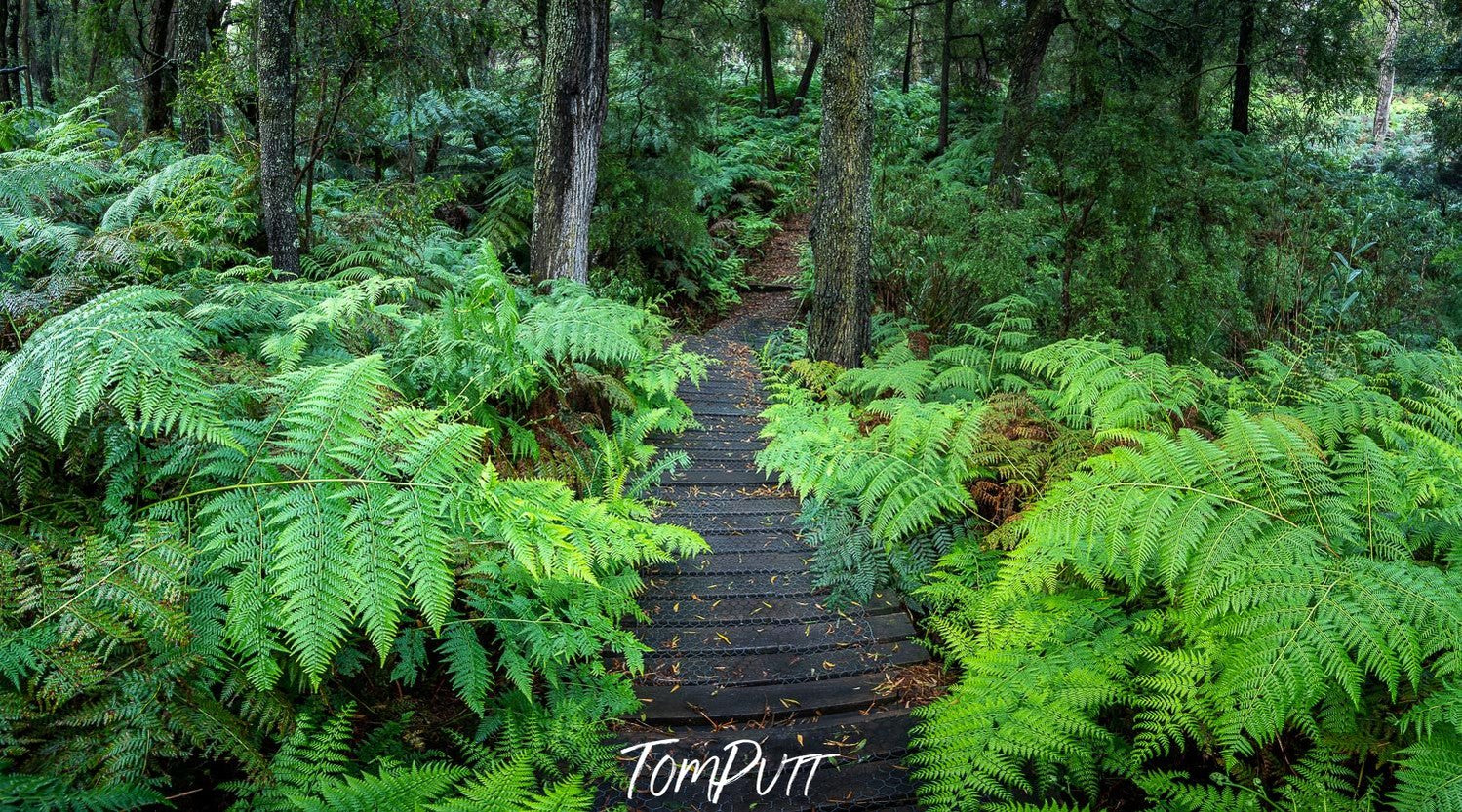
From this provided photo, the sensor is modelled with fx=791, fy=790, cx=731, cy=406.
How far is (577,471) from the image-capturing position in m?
4.54

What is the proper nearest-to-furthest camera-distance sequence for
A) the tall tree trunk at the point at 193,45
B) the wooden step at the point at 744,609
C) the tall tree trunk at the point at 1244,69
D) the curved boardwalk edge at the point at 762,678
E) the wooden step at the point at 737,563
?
Result: the curved boardwalk edge at the point at 762,678, the wooden step at the point at 744,609, the wooden step at the point at 737,563, the tall tree trunk at the point at 193,45, the tall tree trunk at the point at 1244,69

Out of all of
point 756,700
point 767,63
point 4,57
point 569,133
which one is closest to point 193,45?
point 569,133

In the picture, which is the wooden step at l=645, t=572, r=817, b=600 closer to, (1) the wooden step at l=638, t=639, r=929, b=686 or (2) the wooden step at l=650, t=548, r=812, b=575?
(2) the wooden step at l=650, t=548, r=812, b=575

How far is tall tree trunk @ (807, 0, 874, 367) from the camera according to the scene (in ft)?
23.4

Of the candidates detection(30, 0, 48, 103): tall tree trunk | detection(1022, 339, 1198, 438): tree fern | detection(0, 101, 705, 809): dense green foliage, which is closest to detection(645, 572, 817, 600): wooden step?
detection(0, 101, 705, 809): dense green foliage

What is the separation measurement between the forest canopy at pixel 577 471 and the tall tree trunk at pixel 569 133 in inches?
1.5

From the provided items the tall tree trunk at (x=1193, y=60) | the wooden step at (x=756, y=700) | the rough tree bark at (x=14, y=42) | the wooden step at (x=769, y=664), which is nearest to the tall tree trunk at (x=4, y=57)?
the rough tree bark at (x=14, y=42)

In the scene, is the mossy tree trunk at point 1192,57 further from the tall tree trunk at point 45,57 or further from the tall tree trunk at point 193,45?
the tall tree trunk at point 45,57

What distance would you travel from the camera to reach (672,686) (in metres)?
3.82

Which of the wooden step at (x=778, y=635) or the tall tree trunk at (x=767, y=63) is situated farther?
the tall tree trunk at (x=767, y=63)

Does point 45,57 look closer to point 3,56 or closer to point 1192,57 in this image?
point 3,56

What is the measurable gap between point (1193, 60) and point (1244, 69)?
4.52 meters

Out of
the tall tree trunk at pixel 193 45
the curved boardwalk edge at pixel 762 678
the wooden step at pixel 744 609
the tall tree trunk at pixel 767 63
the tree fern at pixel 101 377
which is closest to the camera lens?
the tree fern at pixel 101 377

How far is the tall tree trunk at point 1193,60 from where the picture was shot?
13.1 metres
